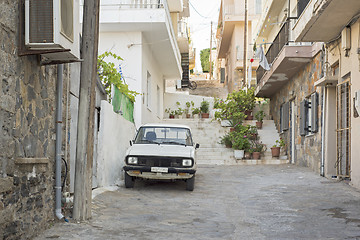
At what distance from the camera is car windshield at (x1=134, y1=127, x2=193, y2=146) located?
10461 mm

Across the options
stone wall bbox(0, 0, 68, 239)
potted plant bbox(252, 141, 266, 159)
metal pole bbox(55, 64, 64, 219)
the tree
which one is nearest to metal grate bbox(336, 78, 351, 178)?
potted plant bbox(252, 141, 266, 159)

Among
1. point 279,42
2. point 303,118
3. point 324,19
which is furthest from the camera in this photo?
point 279,42

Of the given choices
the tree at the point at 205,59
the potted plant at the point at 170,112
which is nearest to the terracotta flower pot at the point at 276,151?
the potted plant at the point at 170,112

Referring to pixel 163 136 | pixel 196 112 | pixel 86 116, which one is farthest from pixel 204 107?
pixel 86 116

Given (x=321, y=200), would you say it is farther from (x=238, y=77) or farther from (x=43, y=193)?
(x=238, y=77)

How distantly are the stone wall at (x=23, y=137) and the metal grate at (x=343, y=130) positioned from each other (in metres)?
7.28

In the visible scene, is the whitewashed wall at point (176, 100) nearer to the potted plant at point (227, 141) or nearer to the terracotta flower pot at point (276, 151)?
the potted plant at point (227, 141)

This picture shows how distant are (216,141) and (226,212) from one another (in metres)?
12.0

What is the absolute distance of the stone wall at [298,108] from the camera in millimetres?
12773

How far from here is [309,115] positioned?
13.7 m

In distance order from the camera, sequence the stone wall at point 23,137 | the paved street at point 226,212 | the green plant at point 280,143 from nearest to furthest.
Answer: the stone wall at point 23,137 → the paved street at point 226,212 → the green plant at point 280,143

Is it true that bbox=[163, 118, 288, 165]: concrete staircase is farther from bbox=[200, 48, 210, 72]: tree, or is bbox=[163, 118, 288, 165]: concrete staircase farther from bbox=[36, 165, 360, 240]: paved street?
bbox=[200, 48, 210, 72]: tree

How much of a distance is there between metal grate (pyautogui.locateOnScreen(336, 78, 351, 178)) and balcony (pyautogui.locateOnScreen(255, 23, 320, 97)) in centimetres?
324

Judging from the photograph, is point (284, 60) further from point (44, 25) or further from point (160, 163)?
point (44, 25)
